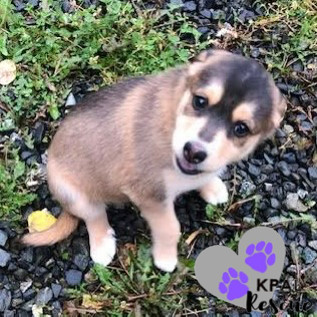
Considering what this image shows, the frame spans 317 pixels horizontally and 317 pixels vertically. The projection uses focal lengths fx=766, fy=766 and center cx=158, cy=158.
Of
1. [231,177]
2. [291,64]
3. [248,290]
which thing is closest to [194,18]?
[291,64]

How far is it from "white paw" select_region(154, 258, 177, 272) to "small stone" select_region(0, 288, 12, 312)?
0.78m

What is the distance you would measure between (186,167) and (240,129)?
288 millimetres

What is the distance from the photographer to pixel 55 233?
3.93 meters

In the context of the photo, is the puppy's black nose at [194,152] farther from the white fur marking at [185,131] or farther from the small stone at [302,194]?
the small stone at [302,194]

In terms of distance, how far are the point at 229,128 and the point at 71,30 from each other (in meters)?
1.79

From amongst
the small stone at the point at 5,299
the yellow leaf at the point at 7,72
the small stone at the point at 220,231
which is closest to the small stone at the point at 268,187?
the small stone at the point at 220,231

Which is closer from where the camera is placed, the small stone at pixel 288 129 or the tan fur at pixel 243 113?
→ the tan fur at pixel 243 113

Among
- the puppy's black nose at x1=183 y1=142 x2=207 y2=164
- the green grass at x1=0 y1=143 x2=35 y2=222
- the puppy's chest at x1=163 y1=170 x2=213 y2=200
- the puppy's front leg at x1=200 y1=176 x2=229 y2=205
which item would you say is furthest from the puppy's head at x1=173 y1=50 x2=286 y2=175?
the green grass at x1=0 y1=143 x2=35 y2=222

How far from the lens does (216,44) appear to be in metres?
4.71

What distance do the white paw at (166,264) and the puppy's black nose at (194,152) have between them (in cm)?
86

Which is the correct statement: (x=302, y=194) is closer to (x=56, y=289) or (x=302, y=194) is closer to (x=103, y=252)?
(x=103, y=252)

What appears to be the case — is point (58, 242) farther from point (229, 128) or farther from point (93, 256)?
point (229, 128)

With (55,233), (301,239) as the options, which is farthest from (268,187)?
(55,233)

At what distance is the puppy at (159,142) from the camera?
10.7 feet
